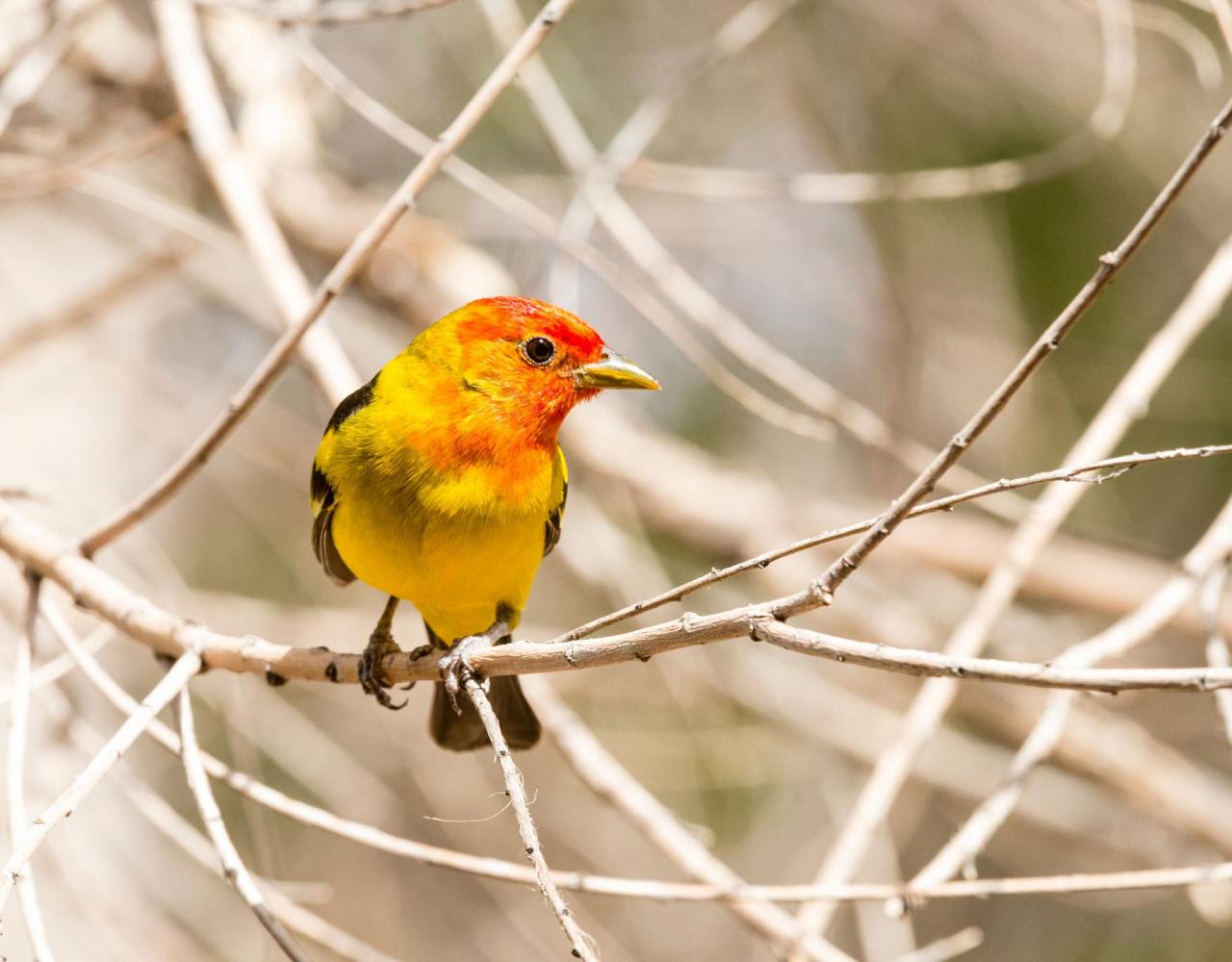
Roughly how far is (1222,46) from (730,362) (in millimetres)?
2682

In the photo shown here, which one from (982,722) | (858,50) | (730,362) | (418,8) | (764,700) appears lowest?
(418,8)

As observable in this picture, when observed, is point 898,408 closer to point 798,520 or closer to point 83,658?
point 798,520

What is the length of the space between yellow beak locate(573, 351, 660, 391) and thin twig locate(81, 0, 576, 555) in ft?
2.81

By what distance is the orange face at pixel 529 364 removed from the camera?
341 cm

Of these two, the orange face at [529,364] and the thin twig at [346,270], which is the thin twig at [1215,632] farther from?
the thin twig at [346,270]

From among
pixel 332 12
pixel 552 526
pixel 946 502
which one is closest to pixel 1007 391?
pixel 946 502

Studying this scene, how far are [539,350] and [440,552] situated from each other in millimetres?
675

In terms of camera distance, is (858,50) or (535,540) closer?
(535,540)

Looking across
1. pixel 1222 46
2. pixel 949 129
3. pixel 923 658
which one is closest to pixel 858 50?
pixel 949 129

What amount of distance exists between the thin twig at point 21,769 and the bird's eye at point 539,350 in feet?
4.24

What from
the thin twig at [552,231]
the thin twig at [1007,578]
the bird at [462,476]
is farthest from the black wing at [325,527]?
the thin twig at [1007,578]

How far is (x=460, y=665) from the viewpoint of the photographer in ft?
8.21

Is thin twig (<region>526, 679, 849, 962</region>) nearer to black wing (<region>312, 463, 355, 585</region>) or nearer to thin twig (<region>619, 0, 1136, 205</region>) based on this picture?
black wing (<region>312, 463, 355, 585</region>)

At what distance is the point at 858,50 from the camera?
21.6 ft
